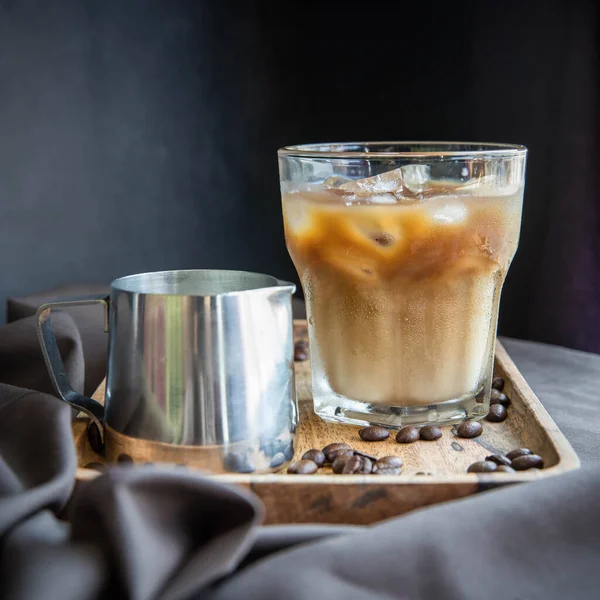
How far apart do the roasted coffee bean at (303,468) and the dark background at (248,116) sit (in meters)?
1.42

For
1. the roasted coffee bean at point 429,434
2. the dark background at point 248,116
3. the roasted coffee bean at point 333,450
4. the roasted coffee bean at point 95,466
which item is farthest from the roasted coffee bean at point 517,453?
the dark background at point 248,116

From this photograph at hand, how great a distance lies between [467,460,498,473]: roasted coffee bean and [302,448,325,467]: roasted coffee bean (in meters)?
0.20

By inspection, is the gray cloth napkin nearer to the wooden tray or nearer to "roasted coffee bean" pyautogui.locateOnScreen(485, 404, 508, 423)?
the wooden tray

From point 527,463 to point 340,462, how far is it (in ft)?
0.82

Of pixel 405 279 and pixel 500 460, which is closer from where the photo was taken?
pixel 500 460

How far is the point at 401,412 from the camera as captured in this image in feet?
4.25

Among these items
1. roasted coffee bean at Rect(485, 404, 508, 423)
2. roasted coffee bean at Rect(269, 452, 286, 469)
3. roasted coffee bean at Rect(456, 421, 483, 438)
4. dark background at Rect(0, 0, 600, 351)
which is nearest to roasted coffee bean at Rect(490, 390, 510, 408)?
roasted coffee bean at Rect(485, 404, 508, 423)

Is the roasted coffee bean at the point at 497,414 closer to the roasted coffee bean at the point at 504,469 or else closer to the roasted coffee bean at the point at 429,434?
the roasted coffee bean at the point at 429,434

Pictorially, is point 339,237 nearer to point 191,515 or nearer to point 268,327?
point 268,327

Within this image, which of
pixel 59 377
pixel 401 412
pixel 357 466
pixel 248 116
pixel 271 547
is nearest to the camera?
pixel 271 547

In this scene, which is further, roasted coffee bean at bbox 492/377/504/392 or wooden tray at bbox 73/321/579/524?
roasted coffee bean at bbox 492/377/504/392

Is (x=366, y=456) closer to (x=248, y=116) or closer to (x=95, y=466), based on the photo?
(x=95, y=466)

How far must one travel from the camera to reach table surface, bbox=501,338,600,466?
137 cm

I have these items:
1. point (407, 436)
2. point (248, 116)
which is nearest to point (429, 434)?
point (407, 436)
